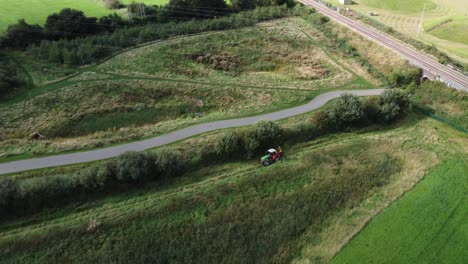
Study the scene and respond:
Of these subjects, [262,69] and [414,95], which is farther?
[262,69]

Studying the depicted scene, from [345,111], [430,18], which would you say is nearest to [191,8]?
[345,111]

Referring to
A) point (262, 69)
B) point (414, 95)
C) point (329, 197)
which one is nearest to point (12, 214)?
point (329, 197)

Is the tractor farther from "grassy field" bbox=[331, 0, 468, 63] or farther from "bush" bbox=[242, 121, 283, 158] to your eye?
"grassy field" bbox=[331, 0, 468, 63]

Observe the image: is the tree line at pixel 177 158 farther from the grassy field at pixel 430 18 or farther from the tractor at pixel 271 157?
the grassy field at pixel 430 18

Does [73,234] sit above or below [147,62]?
below

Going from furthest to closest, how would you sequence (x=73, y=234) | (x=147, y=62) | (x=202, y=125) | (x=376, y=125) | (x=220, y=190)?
(x=147, y=62)
(x=376, y=125)
(x=202, y=125)
(x=220, y=190)
(x=73, y=234)

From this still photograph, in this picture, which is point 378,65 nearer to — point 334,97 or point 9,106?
point 334,97

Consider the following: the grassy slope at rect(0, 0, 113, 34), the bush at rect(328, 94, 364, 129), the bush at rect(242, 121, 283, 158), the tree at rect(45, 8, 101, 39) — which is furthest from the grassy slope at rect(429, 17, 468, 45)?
the grassy slope at rect(0, 0, 113, 34)
